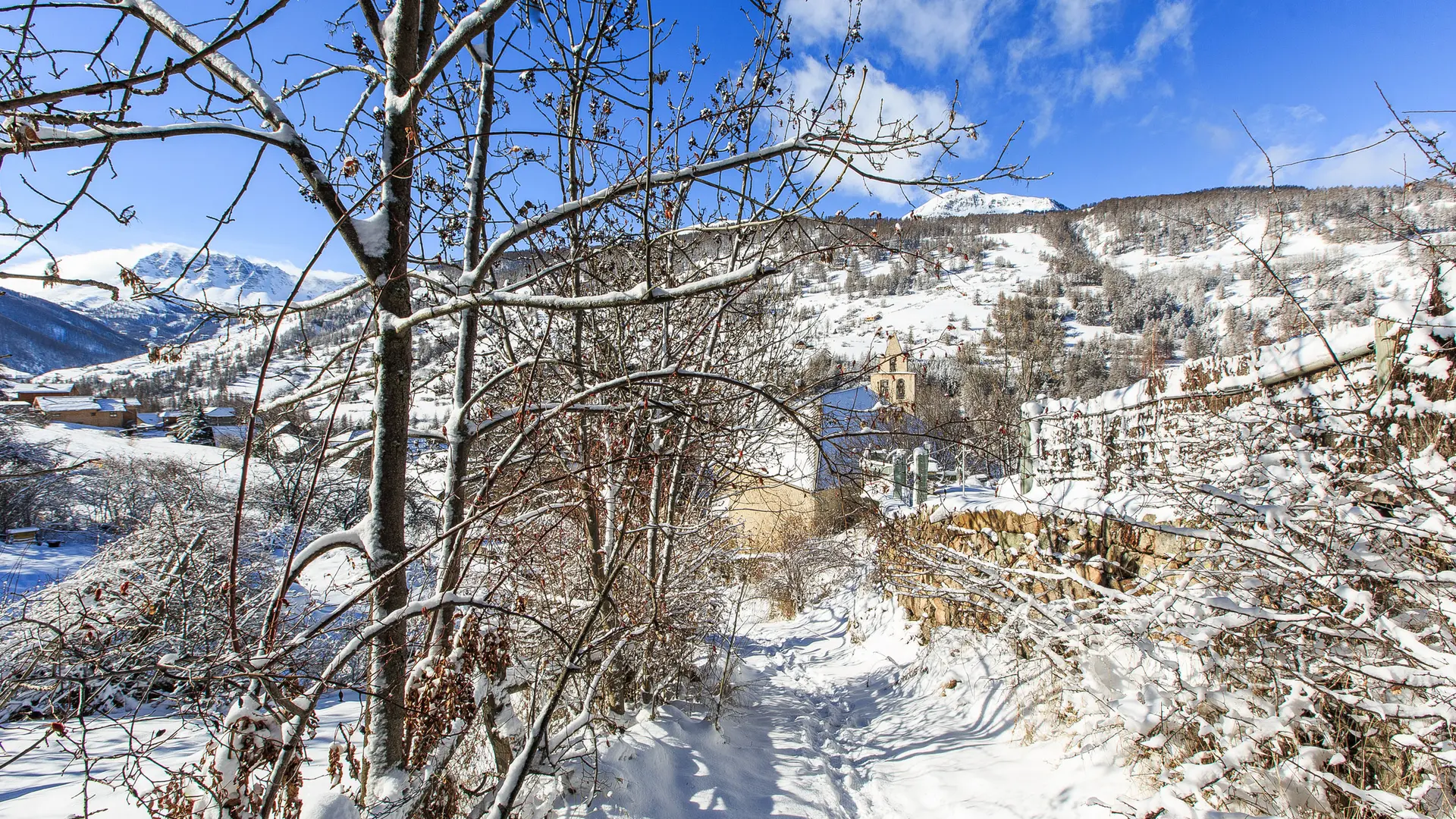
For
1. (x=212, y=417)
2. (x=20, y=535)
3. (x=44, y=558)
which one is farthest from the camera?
(x=20, y=535)

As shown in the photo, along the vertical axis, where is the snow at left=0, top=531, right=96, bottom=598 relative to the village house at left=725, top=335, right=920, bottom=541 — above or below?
below

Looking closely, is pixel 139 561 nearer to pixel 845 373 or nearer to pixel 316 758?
pixel 316 758

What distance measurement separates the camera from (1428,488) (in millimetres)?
2582

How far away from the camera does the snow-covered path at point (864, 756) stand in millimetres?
3707

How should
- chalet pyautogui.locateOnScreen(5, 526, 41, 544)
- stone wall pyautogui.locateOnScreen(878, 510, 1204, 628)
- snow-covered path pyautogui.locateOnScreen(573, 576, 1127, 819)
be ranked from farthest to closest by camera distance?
chalet pyautogui.locateOnScreen(5, 526, 41, 544) → stone wall pyautogui.locateOnScreen(878, 510, 1204, 628) → snow-covered path pyautogui.locateOnScreen(573, 576, 1127, 819)

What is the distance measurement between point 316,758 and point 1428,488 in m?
6.34

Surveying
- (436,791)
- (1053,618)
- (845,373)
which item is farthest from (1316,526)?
(436,791)

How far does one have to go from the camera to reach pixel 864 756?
5023 millimetres

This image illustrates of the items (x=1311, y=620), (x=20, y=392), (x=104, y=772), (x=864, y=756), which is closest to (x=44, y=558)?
(x=20, y=392)

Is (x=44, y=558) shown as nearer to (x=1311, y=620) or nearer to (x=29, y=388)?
(x=29, y=388)

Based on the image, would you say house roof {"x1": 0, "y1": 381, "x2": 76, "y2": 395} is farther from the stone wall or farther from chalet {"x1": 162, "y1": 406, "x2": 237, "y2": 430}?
the stone wall

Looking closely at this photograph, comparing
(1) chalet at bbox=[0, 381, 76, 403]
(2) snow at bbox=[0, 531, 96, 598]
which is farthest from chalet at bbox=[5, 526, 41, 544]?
(1) chalet at bbox=[0, 381, 76, 403]

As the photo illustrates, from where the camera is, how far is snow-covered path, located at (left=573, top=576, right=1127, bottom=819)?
3.71 meters

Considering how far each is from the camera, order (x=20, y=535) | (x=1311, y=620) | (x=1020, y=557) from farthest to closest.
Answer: (x=20, y=535)
(x=1020, y=557)
(x=1311, y=620)
